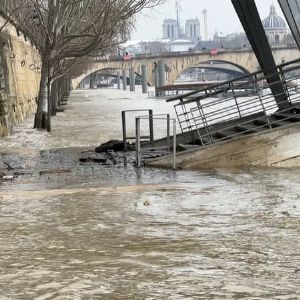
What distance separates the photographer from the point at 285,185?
13.0 meters

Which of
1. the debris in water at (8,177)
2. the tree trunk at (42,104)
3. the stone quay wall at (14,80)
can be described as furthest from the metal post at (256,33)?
the tree trunk at (42,104)

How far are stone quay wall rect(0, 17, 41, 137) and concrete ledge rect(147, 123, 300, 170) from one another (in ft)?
41.1

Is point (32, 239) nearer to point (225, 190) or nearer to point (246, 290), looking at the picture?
point (246, 290)

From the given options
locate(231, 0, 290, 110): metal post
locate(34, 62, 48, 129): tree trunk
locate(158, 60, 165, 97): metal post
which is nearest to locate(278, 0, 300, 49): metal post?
locate(231, 0, 290, 110): metal post

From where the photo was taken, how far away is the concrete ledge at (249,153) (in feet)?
50.5

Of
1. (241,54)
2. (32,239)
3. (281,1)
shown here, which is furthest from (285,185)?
(241,54)

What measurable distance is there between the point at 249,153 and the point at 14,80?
24.2 m

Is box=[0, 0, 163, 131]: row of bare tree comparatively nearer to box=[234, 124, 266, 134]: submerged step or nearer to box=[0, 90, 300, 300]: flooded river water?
box=[234, 124, 266, 134]: submerged step

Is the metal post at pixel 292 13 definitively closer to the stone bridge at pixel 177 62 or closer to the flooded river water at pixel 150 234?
the flooded river water at pixel 150 234

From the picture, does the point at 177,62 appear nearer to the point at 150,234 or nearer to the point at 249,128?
the point at 249,128

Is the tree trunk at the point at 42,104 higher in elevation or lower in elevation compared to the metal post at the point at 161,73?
lower

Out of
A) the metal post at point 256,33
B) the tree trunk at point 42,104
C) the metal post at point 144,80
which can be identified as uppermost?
the metal post at point 144,80

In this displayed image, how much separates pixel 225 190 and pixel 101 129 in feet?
62.4

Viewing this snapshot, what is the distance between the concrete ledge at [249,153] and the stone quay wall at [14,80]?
12528mm
